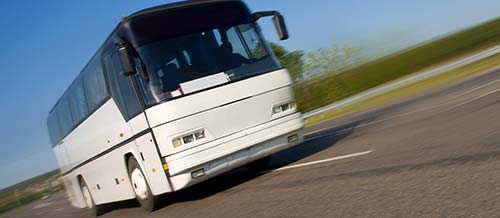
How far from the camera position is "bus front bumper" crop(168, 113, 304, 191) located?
8273mm

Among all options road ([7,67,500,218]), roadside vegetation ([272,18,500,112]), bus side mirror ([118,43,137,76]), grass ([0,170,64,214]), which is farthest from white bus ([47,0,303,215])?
roadside vegetation ([272,18,500,112])

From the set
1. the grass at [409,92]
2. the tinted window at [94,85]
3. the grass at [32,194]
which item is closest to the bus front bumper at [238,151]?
the tinted window at [94,85]

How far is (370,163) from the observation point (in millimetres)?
7523

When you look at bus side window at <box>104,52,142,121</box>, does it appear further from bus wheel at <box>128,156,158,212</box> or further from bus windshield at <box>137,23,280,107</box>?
bus wheel at <box>128,156,158,212</box>

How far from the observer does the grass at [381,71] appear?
138 feet

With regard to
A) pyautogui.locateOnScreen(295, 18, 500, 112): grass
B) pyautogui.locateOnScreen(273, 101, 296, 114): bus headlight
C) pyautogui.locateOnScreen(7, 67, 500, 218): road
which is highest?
pyautogui.locateOnScreen(295, 18, 500, 112): grass

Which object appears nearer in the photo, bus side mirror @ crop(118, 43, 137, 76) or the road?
the road

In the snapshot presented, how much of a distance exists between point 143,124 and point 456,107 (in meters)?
7.90

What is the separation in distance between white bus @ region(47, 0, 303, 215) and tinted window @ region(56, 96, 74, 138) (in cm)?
324

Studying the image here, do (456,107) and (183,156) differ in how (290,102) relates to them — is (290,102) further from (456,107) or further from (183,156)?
(456,107)

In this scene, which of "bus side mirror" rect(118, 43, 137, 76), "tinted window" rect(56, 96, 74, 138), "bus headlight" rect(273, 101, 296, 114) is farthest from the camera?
"tinted window" rect(56, 96, 74, 138)

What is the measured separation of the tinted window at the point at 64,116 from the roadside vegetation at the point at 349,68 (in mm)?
27523

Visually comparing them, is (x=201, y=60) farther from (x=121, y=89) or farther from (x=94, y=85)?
(x=94, y=85)

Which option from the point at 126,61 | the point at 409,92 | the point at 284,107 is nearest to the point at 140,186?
the point at 126,61
